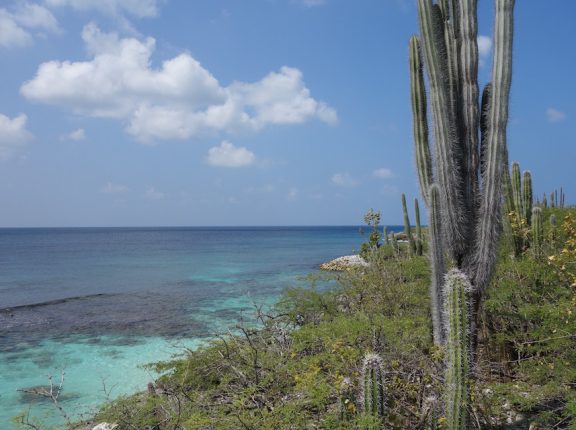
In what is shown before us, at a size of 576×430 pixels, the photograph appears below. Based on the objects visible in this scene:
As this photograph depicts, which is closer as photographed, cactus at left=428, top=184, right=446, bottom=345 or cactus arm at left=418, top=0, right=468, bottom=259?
cactus at left=428, top=184, right=446, bottom=345

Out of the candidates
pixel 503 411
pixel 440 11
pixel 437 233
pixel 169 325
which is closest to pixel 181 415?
pixel 503 411

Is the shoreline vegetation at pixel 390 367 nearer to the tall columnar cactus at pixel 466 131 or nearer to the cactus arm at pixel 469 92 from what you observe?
the tall columnar cactus at pixel 466 131

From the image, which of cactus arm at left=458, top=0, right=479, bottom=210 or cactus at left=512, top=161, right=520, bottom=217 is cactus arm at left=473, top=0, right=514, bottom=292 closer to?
cactus arm at left=458, top=0, right=479, bottom=210

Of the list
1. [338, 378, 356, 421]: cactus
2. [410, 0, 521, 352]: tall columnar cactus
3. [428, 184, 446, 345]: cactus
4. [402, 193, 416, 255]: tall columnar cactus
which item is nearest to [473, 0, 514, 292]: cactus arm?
[410, 0, 521, 352]: tall columnar cactus

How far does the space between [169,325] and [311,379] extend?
989 cm

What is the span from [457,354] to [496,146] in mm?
2586

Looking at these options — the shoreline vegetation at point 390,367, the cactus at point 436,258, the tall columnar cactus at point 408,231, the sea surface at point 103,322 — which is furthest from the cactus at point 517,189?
the sea surface at point 103,322

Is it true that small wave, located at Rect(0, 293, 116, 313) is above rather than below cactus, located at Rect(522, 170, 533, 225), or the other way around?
below

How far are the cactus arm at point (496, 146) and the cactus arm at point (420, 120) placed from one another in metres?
0.89

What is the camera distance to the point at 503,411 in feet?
13.6

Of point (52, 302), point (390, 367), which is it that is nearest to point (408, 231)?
point (390, 367)

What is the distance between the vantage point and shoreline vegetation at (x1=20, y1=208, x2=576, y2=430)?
155 inches

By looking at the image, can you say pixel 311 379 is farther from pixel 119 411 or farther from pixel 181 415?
pixel 119 411

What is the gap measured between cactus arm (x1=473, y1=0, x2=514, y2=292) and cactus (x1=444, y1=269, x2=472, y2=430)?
1.42 metres
